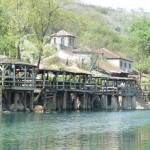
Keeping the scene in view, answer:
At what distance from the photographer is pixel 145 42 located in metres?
118

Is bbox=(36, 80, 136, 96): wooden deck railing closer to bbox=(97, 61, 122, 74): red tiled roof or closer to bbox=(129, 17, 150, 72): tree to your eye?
bbox=(97, 61, 122, 74): red tiled roof

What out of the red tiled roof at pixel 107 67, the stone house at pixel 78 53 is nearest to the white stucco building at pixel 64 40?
the stone house at pixel 78 53

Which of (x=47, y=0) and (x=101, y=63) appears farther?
(x=101, y=63)

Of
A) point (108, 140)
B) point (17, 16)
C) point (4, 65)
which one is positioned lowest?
point (108, 140)

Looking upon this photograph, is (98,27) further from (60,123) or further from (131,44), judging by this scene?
(60,123)

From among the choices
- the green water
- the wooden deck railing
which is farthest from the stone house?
the green water

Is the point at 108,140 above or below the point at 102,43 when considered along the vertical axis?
below

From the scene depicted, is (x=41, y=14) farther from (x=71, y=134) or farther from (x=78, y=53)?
(x=71, y=134)

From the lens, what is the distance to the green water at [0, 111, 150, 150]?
130ft

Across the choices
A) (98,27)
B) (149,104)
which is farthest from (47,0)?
(98,27)

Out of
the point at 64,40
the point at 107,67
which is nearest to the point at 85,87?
the point at 107,67

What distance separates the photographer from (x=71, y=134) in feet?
153

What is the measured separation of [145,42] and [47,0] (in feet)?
131

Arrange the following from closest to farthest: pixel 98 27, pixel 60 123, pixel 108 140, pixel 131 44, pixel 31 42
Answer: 1. pixel 108 140
2. pixel 60 123
3. pixel 31 42
4. pixel 131 44
5. pixel 98 27
